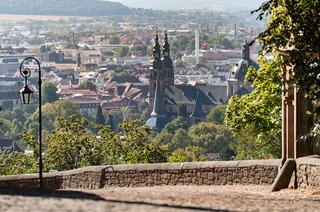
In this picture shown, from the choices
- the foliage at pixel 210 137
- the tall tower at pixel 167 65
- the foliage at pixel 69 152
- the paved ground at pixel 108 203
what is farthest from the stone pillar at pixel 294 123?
the tall tower at pixel 167 65

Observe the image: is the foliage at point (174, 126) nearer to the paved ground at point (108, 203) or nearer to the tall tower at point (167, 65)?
the tall tower at point (167, 65)

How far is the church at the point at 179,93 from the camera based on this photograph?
12056cm

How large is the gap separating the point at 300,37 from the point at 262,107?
11084 millimetres

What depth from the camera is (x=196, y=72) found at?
179 metres

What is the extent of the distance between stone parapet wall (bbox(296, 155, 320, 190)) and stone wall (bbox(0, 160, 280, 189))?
27.4 inches

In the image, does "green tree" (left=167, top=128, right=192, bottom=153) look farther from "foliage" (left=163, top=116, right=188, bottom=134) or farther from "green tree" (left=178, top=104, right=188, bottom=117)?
"green tree" (left=178, top=104, right=188, bottom=117)

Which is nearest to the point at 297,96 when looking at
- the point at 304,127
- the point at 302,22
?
the point at 304,127

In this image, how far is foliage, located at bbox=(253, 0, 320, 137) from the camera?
1070 centimetres

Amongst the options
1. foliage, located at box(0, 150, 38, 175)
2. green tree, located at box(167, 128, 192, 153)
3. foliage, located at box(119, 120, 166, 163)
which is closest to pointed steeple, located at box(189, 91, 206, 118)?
green tree, located at box(167, 128, 192, 153)

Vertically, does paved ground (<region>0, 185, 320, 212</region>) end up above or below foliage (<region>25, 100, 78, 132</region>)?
above

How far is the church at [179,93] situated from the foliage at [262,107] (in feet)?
292

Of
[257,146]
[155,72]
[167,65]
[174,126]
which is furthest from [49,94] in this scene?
[257,146]

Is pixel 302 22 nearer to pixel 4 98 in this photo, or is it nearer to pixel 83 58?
pixel 4 98

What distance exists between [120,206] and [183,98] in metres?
126
